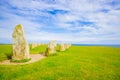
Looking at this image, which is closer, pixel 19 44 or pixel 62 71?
pixel 62 71

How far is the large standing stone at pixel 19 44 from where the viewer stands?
20969 mm

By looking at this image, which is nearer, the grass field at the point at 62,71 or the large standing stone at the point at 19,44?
the grass field at the point at 62,71

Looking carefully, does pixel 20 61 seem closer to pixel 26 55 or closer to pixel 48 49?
pixel 26 55

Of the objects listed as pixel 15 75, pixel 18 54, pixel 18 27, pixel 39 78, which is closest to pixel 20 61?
pixel 18 54

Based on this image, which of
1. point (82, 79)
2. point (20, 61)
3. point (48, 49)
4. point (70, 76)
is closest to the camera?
point (82, 79)

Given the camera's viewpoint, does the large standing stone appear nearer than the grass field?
No

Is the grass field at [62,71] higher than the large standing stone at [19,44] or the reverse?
the reverse

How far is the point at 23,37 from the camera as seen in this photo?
21328 mm

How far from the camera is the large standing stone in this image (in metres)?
21.0

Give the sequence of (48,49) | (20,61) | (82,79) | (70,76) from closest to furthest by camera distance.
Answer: (82,79) < (70,76) < (20,61) < (48,49)

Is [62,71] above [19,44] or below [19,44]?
below

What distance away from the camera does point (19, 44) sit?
21094 millimetres

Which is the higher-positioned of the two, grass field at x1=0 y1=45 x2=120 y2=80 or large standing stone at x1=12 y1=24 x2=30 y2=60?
large standing stone at x1=12 y1=24 x2=30 y2=60

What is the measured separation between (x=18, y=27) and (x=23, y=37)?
1858 mm
